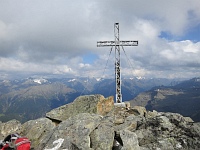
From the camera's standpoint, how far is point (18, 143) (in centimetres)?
1531

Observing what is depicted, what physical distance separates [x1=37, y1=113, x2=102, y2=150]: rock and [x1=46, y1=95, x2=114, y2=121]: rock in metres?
8.56

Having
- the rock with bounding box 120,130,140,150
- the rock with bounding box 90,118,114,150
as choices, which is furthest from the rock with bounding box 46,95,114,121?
the rock with bounding box 120,130,140,150

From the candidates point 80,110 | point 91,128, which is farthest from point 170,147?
point 80,110

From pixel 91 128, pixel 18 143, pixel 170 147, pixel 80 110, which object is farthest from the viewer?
pixel 80 110

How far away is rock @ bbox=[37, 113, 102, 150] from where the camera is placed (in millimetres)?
15711

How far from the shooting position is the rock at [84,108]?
90.6ft

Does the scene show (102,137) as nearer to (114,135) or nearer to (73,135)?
(114,135)

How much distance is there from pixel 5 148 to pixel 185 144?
13.9 meters

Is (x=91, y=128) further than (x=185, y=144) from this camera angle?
Yes

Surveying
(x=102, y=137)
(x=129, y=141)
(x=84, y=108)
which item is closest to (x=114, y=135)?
(x=102, y=137)

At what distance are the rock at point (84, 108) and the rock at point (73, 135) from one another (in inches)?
337

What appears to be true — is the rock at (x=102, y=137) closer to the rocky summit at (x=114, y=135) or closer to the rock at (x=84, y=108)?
the rocky summit at (x=114, y=135)

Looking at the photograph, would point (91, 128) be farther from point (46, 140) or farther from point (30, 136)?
point (30, 136)

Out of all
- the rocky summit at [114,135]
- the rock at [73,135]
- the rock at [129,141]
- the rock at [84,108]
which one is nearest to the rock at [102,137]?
the rocky summit at [114,135]
